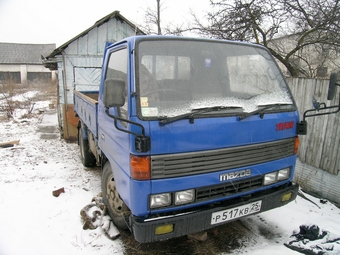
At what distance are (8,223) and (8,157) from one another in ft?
11.5

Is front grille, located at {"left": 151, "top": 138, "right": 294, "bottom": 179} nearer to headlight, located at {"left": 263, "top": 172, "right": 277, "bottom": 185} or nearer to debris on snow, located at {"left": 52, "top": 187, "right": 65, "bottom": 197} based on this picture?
headlight, located at {"left": 263, "top": 172, "right": 277, "bottom": 185}

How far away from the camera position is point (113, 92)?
7.13 feet

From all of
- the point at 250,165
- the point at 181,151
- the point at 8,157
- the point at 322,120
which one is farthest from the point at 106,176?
the point at 8,157

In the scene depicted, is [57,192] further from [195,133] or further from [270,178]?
[270,178]

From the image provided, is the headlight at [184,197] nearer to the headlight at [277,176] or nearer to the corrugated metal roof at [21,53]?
the headlight at [277,176]

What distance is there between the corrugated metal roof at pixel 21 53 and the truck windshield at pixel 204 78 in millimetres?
39944

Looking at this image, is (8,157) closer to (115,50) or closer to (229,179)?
(115,50)

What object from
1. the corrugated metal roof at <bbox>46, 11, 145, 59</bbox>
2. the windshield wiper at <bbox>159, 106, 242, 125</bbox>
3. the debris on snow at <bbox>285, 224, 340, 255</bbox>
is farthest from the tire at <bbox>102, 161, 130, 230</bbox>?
the corrugated metal roof at <bbox>46, 11, 145, 59</bbox>

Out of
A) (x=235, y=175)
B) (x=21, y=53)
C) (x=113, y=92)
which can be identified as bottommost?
(x=235, y=175)

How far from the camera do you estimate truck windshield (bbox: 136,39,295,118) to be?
2.38 m

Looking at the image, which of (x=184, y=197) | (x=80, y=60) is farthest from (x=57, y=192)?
(x=80, y=60)

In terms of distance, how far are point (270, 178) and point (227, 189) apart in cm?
57

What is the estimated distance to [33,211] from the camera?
12.3ft

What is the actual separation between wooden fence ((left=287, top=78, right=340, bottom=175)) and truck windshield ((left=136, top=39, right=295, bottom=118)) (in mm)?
1618
